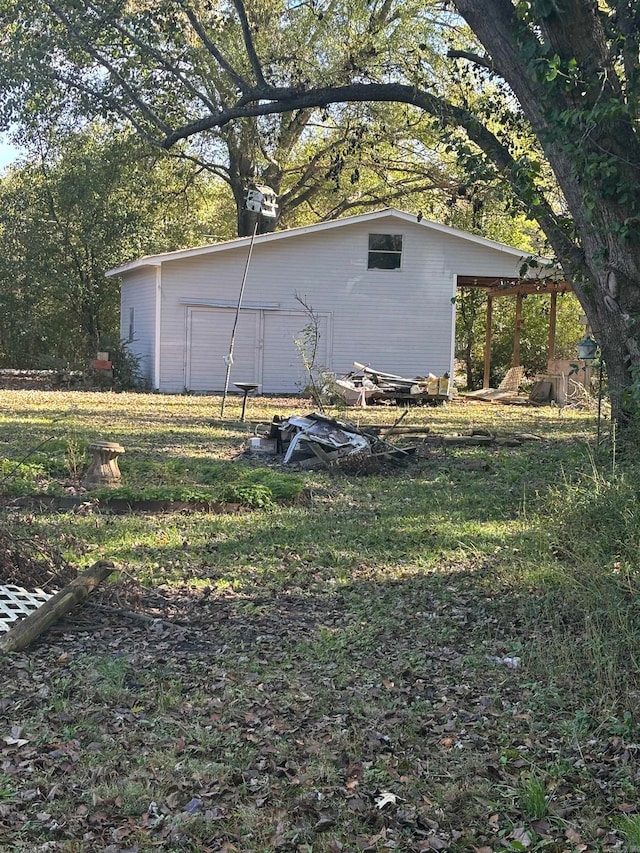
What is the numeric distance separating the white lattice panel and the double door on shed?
1699cm

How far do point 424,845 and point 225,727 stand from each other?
1172 millimetres

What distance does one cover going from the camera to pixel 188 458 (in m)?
10.8

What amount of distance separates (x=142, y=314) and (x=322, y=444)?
13771 millimetres

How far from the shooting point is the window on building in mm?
22281

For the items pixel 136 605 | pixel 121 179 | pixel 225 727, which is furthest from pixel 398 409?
pixel 225 727

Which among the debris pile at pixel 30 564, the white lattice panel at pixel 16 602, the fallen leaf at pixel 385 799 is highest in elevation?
the debris pile at pixel 30 564

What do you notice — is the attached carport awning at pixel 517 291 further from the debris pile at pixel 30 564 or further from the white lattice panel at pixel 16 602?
the white lattice panel at pixel 16 602

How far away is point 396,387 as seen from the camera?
20.7 metres

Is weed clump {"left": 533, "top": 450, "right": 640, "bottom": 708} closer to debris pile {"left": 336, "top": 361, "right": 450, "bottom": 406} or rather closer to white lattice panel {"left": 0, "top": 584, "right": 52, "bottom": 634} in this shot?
white lattice panel {"left": 0, "top": 584, "right": 52, "bottom": 634}

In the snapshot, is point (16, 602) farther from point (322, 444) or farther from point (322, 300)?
point (322, 300)

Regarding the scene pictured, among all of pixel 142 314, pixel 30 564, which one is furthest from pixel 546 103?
pixel 142 314

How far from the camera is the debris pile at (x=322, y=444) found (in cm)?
1062

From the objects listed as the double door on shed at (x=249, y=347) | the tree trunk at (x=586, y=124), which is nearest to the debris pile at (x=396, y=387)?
the double door on shed at (x=249, y=347)

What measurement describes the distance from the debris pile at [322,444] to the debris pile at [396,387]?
28.2 feet
